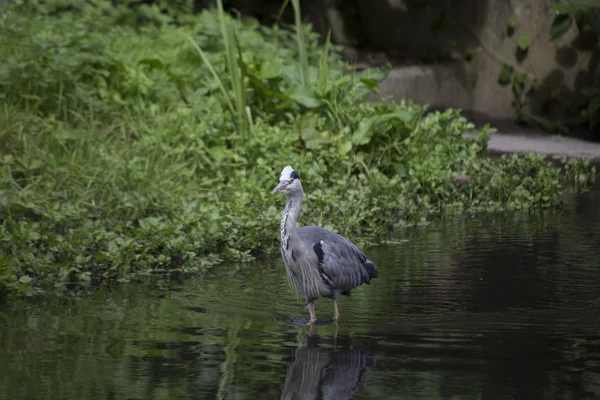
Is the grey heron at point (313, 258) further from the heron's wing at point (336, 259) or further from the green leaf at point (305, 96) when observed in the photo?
the green leaf at point (305, 96)

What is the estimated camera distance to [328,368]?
5.38 meters

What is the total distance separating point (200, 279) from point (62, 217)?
4.36 feet

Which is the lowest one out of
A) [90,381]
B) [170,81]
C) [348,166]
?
[90,381]

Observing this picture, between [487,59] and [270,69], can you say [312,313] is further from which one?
[487,59]

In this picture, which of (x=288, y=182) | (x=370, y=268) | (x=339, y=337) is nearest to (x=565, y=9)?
(x=370, y=268)

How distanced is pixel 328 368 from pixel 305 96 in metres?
6.08

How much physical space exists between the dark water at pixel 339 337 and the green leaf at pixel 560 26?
6.26 meters

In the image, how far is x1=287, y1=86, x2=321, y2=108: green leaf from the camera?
11.1m

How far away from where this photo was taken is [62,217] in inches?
327

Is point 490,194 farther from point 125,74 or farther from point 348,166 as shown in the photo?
point 125,74

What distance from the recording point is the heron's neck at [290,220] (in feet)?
21.2

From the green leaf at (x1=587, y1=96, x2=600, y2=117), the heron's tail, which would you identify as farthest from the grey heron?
the green leaf at (x1=587, y1=96, x2=600, y2=117)

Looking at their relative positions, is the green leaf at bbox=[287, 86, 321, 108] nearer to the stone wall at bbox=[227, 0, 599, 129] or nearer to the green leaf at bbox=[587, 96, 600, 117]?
the stone wall at bbox=[227, 0, 599, 129]

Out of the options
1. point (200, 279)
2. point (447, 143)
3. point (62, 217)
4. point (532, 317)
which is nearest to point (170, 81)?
point (447, 143)
